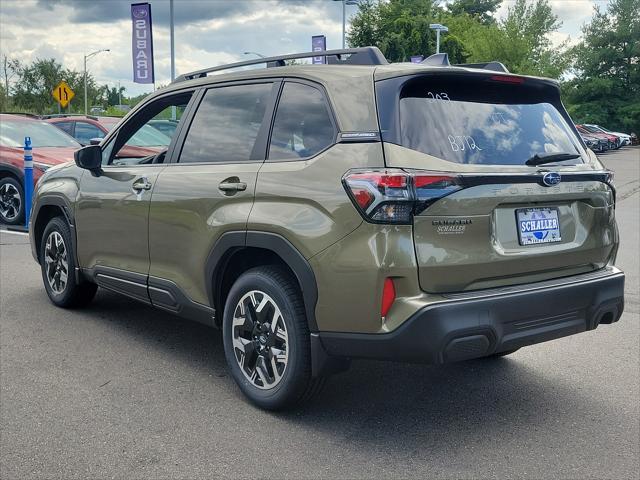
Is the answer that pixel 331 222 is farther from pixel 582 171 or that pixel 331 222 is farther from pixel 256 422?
pixel 582 171

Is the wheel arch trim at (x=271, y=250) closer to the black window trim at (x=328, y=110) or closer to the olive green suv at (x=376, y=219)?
the olive green suv at (x=376, y=219)

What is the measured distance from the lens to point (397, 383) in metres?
4.41

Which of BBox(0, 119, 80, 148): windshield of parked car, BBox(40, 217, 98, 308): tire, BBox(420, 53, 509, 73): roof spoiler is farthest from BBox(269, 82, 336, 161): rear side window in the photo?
BBox(0, 119, 80, 148): windshield of parked car

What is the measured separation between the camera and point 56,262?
6.05m

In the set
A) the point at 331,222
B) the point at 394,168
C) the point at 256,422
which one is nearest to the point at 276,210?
the point at 331,222

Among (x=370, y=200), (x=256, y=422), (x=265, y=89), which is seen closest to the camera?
(x=370, y=200)

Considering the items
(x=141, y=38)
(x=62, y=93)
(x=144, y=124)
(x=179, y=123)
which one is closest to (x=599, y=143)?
(x=141, y=38)

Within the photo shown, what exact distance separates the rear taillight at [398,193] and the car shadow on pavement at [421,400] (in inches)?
44.0

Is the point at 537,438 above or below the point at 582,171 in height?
below

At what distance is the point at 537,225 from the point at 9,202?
9.43 m

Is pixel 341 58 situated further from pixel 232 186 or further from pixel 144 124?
pixel 144 124

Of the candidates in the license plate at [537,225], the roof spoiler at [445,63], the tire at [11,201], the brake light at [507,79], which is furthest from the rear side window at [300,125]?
the tire at [11,201]

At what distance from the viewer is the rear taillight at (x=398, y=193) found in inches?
129

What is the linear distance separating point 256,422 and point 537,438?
1396mm
